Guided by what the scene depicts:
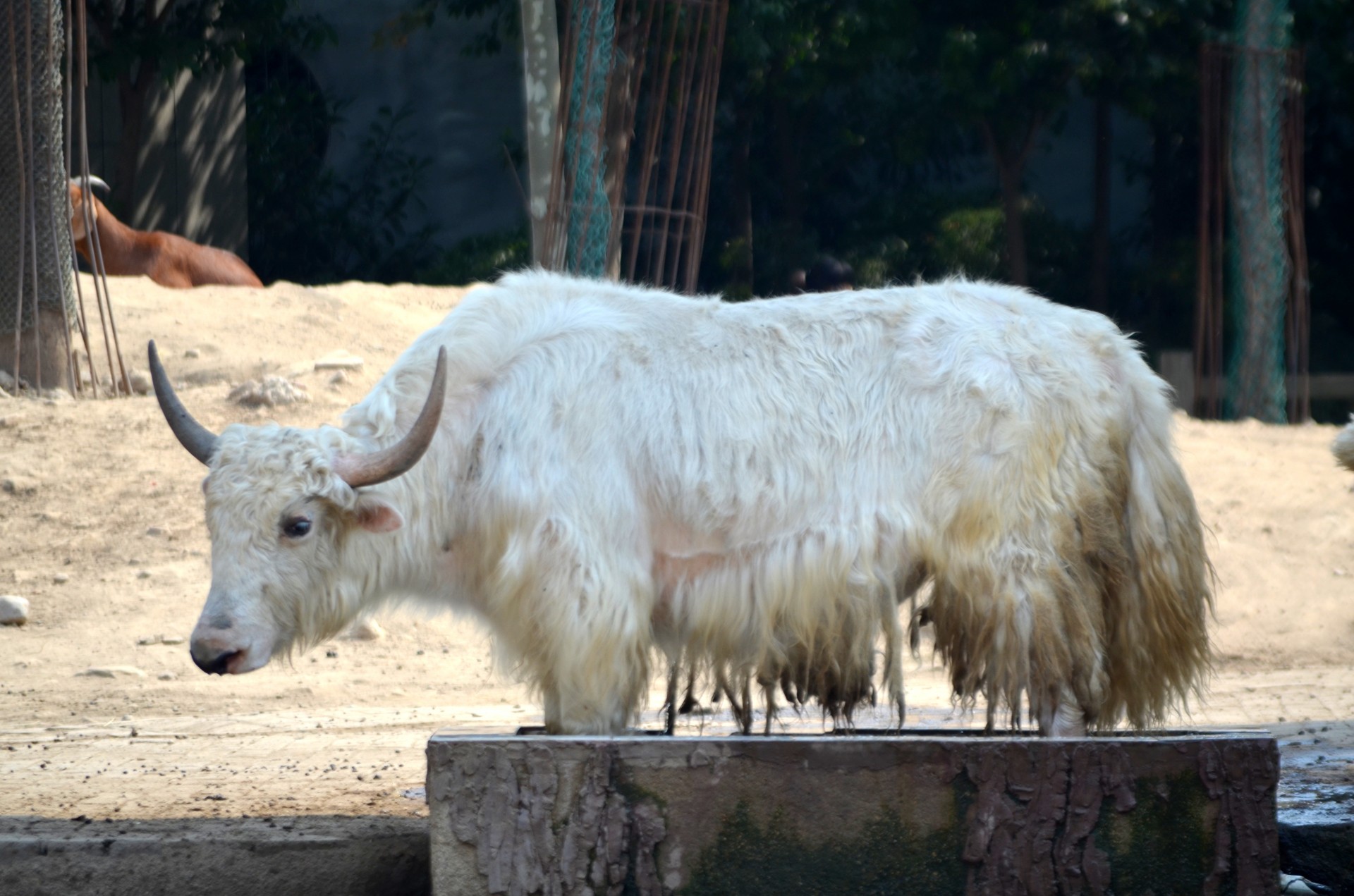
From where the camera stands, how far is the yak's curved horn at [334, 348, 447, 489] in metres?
3.66

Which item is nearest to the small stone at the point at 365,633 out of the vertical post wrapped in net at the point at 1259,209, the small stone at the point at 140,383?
the small stone at the point at 140,383

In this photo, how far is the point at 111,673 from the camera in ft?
20.6

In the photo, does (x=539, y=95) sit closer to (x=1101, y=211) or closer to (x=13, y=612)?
(x=13, y=612)

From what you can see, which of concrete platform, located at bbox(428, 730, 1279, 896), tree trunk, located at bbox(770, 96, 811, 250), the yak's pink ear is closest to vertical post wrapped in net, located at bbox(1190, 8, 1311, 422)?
tree trunk, located at bbox(770, 96, 811, 250)

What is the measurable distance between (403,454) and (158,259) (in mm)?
7998

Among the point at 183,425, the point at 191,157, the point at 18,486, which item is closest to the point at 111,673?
the point at 18,486

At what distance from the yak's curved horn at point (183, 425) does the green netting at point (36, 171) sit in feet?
16.0

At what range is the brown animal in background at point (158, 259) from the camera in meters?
10.9

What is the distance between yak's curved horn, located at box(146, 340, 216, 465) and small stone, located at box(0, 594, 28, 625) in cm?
329

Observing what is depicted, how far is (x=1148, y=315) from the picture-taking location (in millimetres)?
12938

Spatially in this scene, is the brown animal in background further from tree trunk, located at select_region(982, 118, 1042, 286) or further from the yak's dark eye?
the yak's dark eye

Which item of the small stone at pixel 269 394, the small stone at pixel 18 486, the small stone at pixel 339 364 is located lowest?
the small stone at pixel 18 486

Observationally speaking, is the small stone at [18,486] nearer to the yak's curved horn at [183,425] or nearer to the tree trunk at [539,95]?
the tree trunk at [539,95]

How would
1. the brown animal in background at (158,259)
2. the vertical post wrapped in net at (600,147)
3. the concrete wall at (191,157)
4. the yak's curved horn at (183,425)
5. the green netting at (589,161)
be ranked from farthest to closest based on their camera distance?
the concrete wall at (191,157) → the brown animal in background at (158,259) → the green netting at (589,161) → the vertical post wrapped in net at (600,147) → the yak's curved horn at (183,425)
